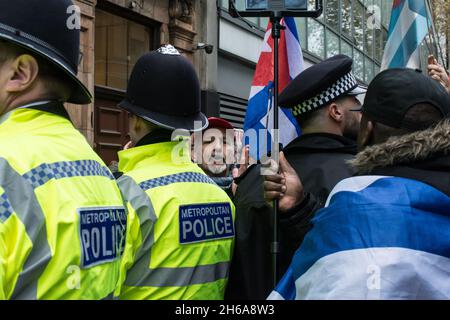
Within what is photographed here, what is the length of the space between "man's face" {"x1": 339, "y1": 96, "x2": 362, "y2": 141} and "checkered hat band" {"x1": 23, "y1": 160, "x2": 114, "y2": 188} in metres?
1.70

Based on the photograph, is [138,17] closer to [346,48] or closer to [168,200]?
[168,200]

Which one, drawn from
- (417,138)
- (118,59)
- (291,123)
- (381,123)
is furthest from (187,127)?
(118,59)

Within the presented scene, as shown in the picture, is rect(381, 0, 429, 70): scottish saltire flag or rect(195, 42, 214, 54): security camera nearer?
rect(381, 0, 429, 70): scottish saltire flag

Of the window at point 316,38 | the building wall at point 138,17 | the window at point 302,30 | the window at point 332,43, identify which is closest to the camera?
the building wall at point 138,17

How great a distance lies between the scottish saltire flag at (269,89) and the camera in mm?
4414

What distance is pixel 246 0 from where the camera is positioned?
10.7 feet

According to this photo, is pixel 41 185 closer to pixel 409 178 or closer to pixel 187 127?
pixel 409 178

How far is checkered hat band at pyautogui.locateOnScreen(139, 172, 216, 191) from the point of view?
259 centimetres

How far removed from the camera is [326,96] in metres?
3.27

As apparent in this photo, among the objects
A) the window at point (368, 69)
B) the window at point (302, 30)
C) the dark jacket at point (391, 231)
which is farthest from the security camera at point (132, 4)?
the window at point (368, 69)

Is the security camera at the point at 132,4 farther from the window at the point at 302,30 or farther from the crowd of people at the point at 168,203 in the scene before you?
the crowd of people at the point at 168,203

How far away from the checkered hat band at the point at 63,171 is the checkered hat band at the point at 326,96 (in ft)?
5.25

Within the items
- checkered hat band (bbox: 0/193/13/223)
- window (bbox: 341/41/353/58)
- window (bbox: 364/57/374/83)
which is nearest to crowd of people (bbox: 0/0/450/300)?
checkered hat band (bbox: 0/193/13/223)

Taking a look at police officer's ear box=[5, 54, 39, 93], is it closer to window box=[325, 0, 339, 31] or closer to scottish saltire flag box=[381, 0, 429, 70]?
scottish saltire flag box=[381, 0, 429, 70]
